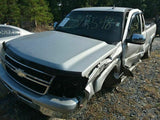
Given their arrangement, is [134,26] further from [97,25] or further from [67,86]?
[67,86]

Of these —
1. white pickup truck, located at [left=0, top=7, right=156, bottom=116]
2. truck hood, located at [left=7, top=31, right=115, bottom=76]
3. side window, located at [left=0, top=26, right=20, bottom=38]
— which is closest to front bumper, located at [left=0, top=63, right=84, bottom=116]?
white pickup truck, located at [left=0, top=7, right=156, bottom=116]

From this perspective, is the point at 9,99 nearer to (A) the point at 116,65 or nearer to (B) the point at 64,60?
(B) the point at 64,60

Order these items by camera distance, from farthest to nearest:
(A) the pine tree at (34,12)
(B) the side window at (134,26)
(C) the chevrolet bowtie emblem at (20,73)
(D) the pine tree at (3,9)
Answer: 1. (A) the pine tree at (34,12)
2. (D) the pine tree at (3,9)
3. (B) the side window at (134,26)
4. (C) the chevrolet bowtie emblem at (20,73)

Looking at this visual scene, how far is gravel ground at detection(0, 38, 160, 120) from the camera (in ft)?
8.20

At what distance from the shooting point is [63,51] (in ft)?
6.70

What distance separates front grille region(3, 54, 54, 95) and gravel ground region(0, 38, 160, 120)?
0.77 meters

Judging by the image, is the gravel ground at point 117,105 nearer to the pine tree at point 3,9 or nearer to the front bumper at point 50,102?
the front bumper at point 50,102

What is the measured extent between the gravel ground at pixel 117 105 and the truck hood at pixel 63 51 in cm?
115

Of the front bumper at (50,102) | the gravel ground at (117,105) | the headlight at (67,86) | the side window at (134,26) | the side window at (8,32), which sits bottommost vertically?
the gravel ground at (117,105)

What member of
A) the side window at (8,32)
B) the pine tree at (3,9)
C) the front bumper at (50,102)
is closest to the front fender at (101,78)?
the front bumper at (50,102)

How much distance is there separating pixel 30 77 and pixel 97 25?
1902 mm

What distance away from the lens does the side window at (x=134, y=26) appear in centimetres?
322

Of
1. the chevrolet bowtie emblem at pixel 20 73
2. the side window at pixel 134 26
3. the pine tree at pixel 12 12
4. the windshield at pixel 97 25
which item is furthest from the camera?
the pine tree at pixel 12 12

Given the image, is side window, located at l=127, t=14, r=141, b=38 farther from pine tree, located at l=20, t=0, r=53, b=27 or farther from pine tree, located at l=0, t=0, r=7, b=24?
pine tree, located at l=20, t=0, r=53, b=27
